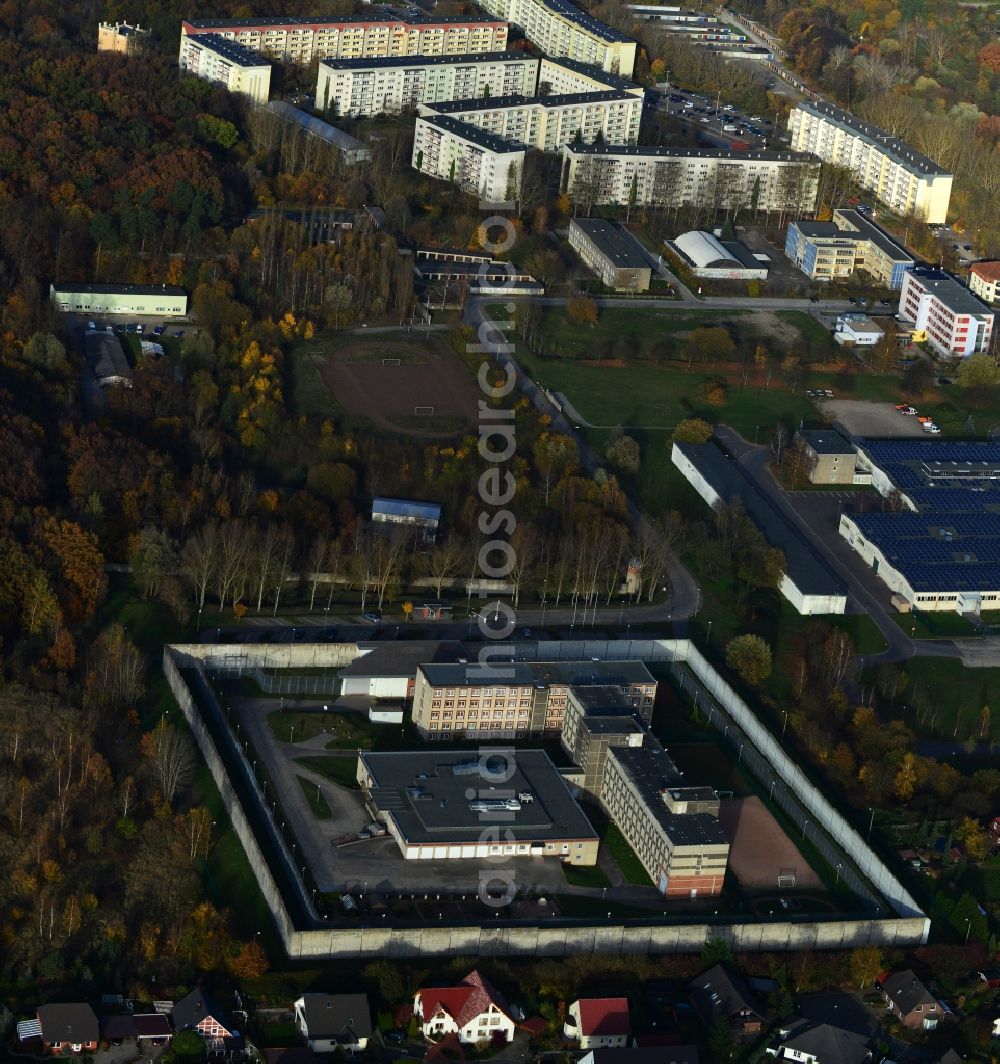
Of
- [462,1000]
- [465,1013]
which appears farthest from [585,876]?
[465,1013]

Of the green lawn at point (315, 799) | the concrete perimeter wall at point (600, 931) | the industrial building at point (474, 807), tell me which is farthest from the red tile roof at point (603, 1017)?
the green lawn at point (315, 799)

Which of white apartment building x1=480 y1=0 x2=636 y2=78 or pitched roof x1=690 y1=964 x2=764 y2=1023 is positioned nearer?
pitched roof x1=690 y1=964 x2=764 y2=1023

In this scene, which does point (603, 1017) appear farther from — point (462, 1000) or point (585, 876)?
point (585, 876)

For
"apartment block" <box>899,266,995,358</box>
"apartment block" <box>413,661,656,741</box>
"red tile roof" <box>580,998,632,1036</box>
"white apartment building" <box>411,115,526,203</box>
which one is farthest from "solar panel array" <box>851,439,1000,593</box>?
"white apartment building" <box>411,115,526,203</box>

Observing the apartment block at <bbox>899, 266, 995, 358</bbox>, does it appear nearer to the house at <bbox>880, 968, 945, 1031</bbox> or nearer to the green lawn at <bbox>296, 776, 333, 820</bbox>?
the green lawn at <bbox>296, 776, 333, 820</bbox>

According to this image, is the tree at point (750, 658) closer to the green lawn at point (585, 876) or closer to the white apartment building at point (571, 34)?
the green lawn at point (585, 876)

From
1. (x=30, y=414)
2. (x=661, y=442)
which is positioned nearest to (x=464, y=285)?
(x=661, y=442)
